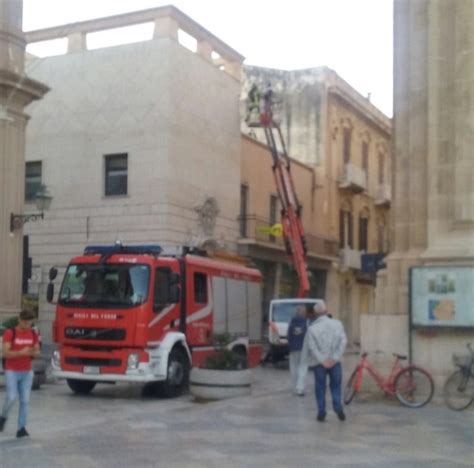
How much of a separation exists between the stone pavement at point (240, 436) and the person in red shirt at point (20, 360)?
1.39 ft

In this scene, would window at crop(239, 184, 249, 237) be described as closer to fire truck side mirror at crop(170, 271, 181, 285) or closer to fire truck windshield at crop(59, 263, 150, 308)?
fire truck side mirror at crop(170, 271, 181, 285)

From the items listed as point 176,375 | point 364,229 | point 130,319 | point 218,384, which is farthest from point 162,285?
point 364,229

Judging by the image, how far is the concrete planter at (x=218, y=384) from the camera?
15.5 meters

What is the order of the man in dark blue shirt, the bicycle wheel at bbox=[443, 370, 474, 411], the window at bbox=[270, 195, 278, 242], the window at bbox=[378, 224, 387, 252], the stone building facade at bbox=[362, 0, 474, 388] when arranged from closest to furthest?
1. the bicycle wheel at bbox=[443, 370, 474, 411]
2. the stone building facade at bbox=[362, 0, 474, 388]
3. the man in dark blue shirt
4. the window at bbox=[270, 195, 278, 242]
5. the window at bbox=[378, 224, 387, 252]


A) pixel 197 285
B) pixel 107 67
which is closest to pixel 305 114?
pixel 107 67

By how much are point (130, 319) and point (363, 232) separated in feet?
104

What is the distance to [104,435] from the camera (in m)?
11.3

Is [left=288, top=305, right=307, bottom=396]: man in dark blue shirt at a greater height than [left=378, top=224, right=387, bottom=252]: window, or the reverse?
[left=378, top=224, right=387, bottom=252]: window

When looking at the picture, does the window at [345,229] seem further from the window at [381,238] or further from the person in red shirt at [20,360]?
the person in red shirt at [20,360]

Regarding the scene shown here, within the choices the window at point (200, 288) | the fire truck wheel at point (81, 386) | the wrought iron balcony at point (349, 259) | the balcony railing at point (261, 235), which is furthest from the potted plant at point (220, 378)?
the wrought iron balcony at point (349, 259)

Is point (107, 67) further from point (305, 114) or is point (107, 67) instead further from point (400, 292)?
point (400, 292)

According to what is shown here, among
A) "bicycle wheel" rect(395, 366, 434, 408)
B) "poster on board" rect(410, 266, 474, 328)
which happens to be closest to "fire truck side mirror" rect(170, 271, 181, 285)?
"poster on board" rect(410, 266, 474, 328)

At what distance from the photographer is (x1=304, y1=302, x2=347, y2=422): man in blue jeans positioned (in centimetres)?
1241

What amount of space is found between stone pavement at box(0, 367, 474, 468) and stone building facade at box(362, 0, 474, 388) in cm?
115
